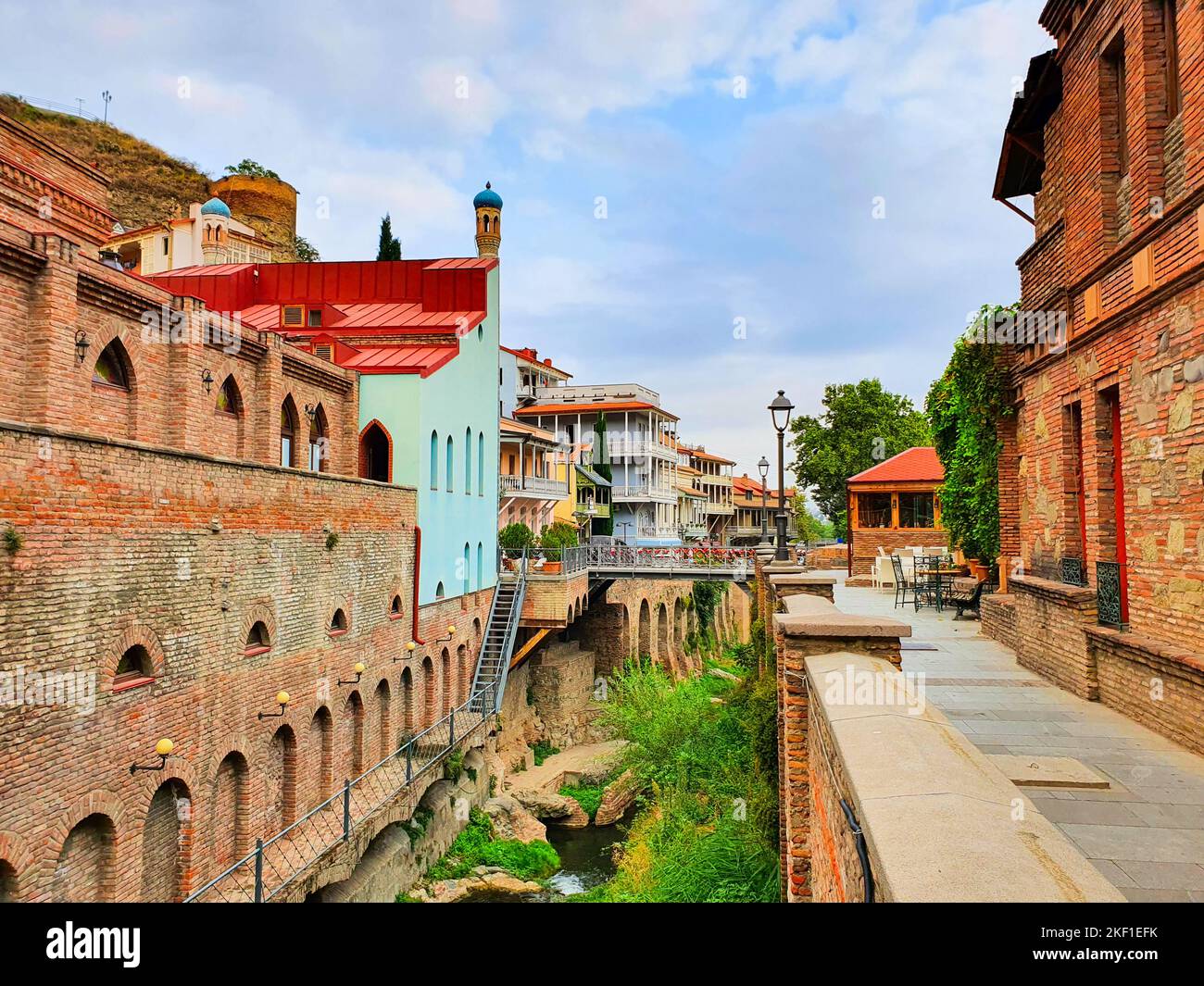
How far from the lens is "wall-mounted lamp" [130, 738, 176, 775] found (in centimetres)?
1011

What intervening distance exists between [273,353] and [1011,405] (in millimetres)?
13771

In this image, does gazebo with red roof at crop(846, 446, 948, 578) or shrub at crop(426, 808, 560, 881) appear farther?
gazebo with red roof at crop(846, 446, 948, 578)

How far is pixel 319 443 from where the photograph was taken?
786 inches

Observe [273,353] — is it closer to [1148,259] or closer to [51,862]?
[51,862]

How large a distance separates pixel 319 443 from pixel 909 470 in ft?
62.8

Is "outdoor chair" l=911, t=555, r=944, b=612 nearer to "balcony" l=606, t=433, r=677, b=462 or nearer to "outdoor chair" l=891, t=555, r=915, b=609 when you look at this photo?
"outdoor chair" l=891, t=555, r=915, b=609

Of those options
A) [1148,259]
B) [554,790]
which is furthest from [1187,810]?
[554,790]

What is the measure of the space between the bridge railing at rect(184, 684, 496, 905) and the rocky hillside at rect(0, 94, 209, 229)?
5513 centimetres

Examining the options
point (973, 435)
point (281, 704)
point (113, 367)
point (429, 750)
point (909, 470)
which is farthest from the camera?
point (909, 470)

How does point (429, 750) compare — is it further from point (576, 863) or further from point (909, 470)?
point (909, 470)

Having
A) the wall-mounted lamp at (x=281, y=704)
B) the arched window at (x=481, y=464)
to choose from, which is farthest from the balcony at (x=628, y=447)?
the wall-mounted lamp at (x=281, y=704)

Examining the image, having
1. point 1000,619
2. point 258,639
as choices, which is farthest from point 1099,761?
point 258,639

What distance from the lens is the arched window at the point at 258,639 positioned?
13329 millimetres


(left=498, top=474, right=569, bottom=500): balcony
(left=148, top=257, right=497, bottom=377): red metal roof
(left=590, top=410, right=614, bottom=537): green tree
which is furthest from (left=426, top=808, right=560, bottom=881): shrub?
(left=590, top=410, right=614, bottom=537): green tree
